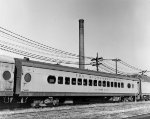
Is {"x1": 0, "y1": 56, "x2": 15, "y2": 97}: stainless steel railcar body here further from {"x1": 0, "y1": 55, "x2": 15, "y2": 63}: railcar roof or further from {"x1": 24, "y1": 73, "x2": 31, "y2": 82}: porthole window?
{"x1": 24, "y1": 73, "x2": 31, "y2": 82}: porthole window

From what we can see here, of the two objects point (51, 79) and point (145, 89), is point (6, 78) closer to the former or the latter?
point (51, 79)

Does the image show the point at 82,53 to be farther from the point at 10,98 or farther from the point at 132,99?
the point at 10,98

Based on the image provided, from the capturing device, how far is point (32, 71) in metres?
17.6

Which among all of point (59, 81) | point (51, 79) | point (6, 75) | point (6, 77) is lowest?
point (59, 81)

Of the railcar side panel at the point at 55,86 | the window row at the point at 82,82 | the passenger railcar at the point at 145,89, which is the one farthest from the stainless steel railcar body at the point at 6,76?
the passenger railcar at the point at 145,89

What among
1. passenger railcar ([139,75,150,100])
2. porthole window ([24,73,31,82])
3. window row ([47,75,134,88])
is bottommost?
passenger railcar ([139,75,150,100])

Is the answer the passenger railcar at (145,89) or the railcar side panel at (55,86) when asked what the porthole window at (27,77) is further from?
the passenger railcar at (145,89)

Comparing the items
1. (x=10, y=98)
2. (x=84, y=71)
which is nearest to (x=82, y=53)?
(x=84, y=71)

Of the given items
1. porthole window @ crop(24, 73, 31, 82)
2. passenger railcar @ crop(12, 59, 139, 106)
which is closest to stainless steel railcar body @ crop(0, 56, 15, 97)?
passenger railcar @ crop(12, 59, 139, 106)

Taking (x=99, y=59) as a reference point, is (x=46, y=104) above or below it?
below

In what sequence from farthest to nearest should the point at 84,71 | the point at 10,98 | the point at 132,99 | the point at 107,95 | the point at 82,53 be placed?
the point at 82,53 → the point at 132,99 → the point at 107,95 → the point at 84,71 → the point at 10,98

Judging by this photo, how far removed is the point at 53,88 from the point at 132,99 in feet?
58.9

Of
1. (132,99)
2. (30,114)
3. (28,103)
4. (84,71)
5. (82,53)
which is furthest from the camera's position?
(82,53)

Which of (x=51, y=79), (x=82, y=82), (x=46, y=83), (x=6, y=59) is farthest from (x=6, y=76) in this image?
(x=82, y=82)
